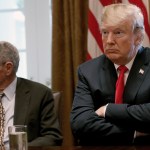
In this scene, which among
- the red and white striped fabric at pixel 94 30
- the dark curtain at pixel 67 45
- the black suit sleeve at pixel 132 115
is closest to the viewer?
the black suit sleeve at pixel 132 115

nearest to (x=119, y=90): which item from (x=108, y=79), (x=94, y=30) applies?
(x=108, y=79)

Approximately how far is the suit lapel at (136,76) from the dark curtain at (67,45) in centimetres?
109

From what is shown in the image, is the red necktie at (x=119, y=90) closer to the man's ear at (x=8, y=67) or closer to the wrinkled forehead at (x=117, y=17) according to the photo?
the wrinkled forehead at (x=117, y=17)

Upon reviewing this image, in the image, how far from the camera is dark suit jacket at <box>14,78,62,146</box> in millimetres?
2426

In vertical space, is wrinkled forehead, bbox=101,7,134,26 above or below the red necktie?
above

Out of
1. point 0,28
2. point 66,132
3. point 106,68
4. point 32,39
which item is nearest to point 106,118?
point 106,68

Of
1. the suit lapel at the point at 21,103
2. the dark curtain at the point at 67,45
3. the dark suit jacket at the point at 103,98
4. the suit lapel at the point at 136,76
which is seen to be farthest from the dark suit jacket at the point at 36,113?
the dark curtain at the point at 67,45

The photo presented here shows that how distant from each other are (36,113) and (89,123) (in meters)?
0.48

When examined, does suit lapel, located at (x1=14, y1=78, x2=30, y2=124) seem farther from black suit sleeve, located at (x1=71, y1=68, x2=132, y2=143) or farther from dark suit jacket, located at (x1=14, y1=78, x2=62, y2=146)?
black suit sleeve, located at (x1=71, y1=68, x2=132, y2=143)

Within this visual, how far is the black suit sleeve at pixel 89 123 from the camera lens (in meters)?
2.08

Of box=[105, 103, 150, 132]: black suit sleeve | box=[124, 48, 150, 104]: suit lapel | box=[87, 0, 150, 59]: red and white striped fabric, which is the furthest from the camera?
box=[87, 0, 150, 59]: red and white striped fabric

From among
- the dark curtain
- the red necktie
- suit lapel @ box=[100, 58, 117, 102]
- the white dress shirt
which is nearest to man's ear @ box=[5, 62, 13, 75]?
the white dress shirt

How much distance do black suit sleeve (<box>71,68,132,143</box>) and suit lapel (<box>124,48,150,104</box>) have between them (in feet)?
0.71

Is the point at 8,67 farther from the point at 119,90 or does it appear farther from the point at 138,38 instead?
the point at 138,38
